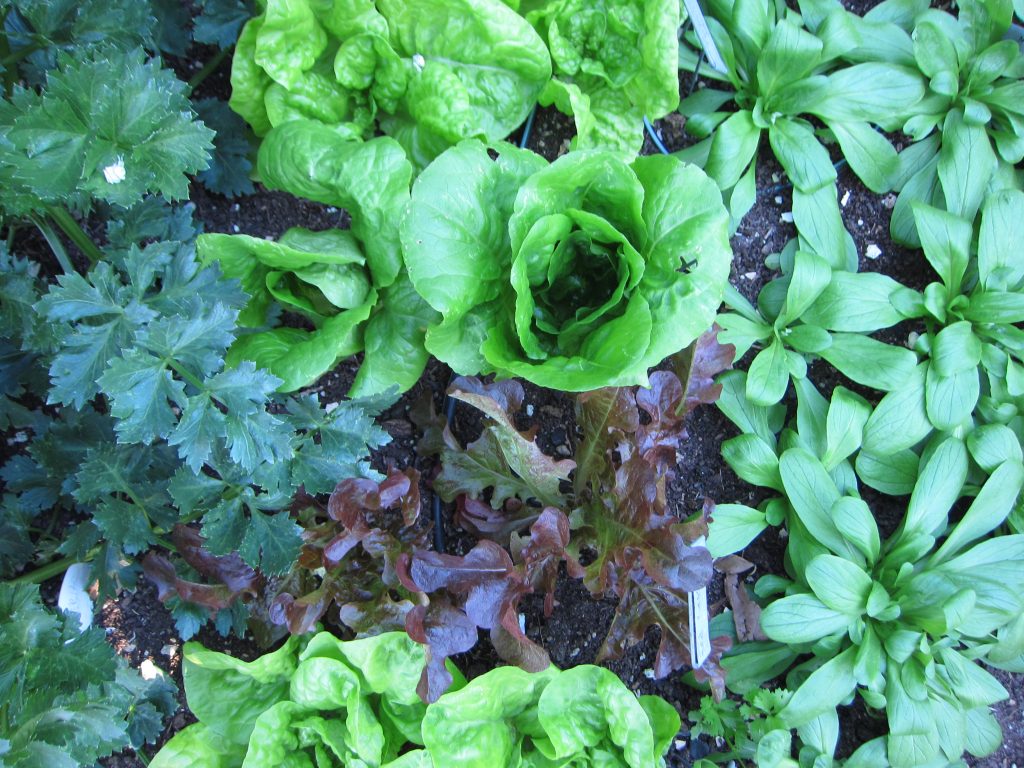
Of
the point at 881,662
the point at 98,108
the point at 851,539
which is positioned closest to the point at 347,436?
the point at 98,108

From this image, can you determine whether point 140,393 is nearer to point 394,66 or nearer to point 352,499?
point 352,499

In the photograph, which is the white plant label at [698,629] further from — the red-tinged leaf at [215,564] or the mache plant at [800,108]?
the mache plant at [800,108]

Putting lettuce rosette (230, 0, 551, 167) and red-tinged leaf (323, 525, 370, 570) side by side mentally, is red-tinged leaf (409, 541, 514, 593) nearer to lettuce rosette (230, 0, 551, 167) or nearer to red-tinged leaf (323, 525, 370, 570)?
red-tinged leaf (323, 525, 370, 570)

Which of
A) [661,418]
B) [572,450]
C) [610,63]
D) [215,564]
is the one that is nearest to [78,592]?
[215,564]

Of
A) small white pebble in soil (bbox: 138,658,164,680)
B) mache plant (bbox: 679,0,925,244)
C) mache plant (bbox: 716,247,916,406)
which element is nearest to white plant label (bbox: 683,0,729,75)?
mache plant (bbox: 679,0,925,244)

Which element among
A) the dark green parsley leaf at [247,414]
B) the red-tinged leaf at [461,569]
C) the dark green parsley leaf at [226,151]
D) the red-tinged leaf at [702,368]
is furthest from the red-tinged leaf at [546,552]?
the dark green parsley leaf at [226,151]
